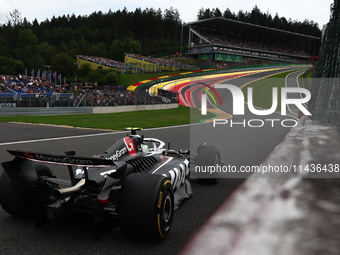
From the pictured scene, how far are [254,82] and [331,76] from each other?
147 ft

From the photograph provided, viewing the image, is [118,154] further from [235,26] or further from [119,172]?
[235,26]

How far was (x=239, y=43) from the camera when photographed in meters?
91.2

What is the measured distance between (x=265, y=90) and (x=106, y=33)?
8635 cm

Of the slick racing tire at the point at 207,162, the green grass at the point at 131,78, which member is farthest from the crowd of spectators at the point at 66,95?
the green grass at the point at 131,78

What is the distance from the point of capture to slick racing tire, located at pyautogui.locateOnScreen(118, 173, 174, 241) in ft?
10.3

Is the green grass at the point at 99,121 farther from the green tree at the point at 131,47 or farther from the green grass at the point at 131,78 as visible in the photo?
the green tree at the point at 131,47

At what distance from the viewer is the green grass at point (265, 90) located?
37.2m

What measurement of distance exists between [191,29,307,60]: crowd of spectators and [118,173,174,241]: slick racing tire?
274ft

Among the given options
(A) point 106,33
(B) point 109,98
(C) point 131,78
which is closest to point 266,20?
(A) point 106,33

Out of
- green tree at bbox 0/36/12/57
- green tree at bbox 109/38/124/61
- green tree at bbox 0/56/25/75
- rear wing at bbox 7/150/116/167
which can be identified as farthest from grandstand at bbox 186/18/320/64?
rear wing at bbox 7/150/116/167

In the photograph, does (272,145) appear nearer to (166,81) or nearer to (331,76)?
(331,76)

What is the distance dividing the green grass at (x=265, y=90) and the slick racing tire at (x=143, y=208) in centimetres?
3328

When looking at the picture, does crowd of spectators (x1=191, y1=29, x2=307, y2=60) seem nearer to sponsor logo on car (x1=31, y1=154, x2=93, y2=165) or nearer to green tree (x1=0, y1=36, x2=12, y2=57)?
green tree (x1=0, y1=36, x2=12, y2=57)

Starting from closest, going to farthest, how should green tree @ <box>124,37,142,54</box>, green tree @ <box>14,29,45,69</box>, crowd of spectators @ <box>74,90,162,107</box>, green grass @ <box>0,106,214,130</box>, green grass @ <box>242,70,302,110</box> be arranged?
green grass @ <box>0,106,214,130</box> → crowd of spectators @ <box>74,90,162,107</box> → green grass @ <box>242,70,302,110</box> → green tree @ <box>14,29,45,69</box> → green tree @ <box>124,37,142,54</box>
